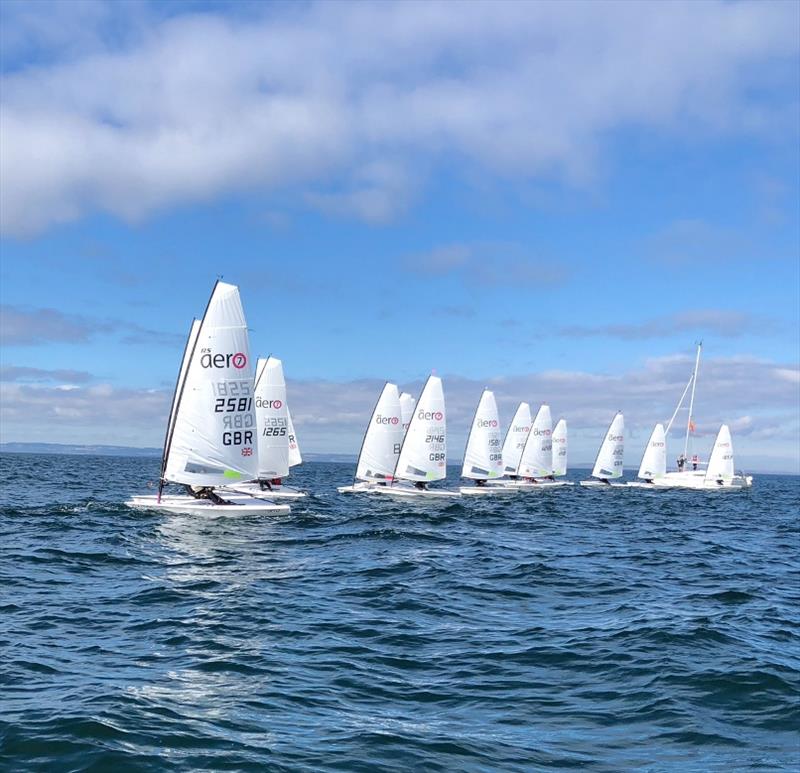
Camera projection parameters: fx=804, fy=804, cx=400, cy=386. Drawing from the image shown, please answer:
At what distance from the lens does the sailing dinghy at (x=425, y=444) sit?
1980 inches

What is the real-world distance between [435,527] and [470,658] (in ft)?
67.2

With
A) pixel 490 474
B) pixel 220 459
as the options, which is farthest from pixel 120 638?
pixel 490 474

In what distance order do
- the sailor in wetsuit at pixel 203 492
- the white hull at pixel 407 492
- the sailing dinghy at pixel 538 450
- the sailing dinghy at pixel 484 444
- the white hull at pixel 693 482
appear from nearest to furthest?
the sailor in wetsuit at pixel 203 492, the white hull at pixel 407 492, the sailing dinghy at pixel 484 444, the sailing dinghy at pixel 538 450, the white hull at pixel 693 482

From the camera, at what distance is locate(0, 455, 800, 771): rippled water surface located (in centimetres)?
839

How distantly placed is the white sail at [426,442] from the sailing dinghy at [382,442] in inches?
47.9

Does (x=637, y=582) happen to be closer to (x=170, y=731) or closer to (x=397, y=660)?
(x=397, y=660)

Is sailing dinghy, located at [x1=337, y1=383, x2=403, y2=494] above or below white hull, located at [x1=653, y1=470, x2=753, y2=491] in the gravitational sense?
above

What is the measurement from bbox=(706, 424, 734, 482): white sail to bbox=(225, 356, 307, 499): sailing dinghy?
58969 millimetres

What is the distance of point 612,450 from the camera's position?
87562 millimetres

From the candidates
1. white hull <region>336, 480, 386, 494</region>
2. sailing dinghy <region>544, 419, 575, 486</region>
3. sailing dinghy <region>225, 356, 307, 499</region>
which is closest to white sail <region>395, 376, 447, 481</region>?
white hull <region>336, 480, 386, 494</region>

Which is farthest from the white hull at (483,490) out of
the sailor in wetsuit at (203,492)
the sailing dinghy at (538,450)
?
the sailor in wetsuit at (203,492)

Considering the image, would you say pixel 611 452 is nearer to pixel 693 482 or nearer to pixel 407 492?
pixel 693 482

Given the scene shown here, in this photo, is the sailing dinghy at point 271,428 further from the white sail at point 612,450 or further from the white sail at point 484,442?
the white sail at point 612,450

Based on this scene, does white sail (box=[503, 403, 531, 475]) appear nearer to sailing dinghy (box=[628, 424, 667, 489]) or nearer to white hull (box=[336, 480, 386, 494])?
sailing dinghy (box=[628, 424, 667, 489])
